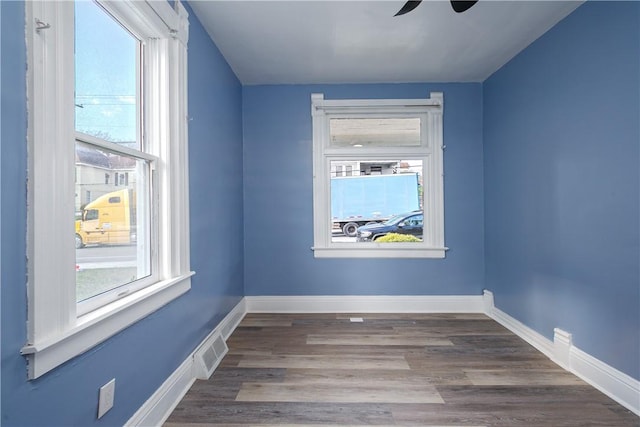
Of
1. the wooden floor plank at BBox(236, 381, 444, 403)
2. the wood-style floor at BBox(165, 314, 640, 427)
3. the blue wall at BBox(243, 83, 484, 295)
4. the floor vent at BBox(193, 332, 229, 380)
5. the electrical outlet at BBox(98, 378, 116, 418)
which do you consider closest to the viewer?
the electrical outlet at BBox(98, 378, 116, 418)

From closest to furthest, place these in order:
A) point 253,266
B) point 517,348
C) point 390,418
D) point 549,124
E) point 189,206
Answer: point 390,418, point 189,206, point 549,124, point 517,348, point 253,266

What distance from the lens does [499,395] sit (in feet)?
6.03

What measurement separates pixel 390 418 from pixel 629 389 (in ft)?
4.46

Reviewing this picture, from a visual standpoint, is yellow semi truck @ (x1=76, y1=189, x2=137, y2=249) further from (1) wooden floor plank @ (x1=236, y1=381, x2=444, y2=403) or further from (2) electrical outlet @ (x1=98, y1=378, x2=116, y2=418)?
(1) wooden floor plank @ (x1=236, y1=381, x2=444, y2=403)

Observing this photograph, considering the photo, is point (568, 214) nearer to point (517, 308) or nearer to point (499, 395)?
point (517, 308)

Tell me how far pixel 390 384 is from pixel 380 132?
244 cm

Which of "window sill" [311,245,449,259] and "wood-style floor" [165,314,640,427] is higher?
"window sill" [311,245,449,259]

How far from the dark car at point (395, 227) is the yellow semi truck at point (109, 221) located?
2310mm

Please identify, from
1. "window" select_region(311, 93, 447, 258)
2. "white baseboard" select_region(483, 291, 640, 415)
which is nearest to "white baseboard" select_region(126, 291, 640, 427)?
"white baseboard" select_region(483, 291, 640, 415)

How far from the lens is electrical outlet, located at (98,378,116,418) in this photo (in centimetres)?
122

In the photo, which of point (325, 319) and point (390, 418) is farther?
point (325, 319)

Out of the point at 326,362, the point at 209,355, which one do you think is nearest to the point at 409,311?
the point at 326,362

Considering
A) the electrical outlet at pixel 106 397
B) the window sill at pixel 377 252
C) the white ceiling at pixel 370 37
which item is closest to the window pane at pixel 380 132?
the white ceiling at pixel 370 37

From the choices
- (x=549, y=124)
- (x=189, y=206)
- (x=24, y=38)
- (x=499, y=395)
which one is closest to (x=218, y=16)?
(x=189, y=206)
